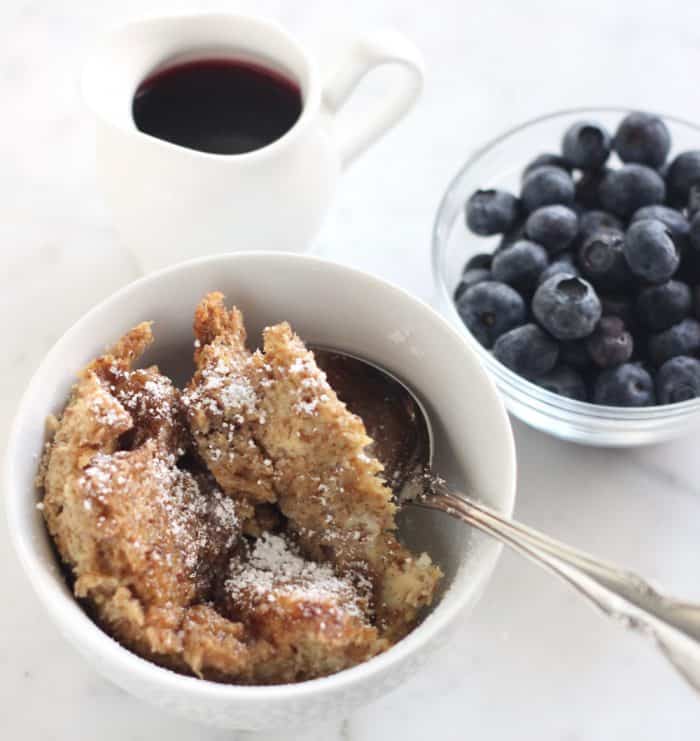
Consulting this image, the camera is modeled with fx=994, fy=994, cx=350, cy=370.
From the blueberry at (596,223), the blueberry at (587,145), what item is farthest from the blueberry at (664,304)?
the blueberry at (587,145)

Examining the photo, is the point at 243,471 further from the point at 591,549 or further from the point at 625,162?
the point at 625,162

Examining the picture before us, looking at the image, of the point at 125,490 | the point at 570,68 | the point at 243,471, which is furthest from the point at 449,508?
the point at 570,68

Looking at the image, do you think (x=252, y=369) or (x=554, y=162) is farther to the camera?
(x=554, y=162)

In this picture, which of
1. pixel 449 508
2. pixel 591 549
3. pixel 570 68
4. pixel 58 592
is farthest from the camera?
pixel 570 68

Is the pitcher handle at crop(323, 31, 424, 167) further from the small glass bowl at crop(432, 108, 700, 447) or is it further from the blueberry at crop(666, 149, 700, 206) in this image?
the blueberry at crop(666, 149, 700, 206)

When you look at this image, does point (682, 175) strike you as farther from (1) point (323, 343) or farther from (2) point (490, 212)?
(1) point (323, 343)

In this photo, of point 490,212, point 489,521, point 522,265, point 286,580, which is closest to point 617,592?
point 489,521
